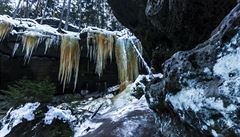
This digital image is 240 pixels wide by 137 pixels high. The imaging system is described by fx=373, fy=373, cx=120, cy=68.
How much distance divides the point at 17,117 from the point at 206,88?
4.73 m

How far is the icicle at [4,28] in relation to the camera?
10781mm

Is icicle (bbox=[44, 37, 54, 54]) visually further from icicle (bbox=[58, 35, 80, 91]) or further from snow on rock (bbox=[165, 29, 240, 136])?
snow on rock (bbox=[165, 29, 240, 136])

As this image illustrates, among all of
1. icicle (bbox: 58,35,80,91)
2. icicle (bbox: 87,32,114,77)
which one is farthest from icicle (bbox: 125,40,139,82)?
icicle (bbox: 58,35,80,91)

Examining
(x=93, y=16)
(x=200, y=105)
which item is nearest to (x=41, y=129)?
(x=200, y=105)

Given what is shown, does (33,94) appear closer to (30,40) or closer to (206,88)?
(30,40)

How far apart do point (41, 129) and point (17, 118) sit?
0.67 m

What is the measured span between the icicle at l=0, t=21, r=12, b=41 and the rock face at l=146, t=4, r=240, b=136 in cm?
838

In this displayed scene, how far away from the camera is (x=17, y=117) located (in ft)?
22.0

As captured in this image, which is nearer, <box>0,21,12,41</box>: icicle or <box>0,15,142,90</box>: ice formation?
<box>0,21,12,41</box>: icicle

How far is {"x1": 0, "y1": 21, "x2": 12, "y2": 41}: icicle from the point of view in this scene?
10781 mm

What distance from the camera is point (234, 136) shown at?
7.98 feet

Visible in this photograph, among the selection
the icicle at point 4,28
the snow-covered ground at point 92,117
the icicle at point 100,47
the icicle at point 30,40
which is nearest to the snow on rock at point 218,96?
the snow-covered ground at point 92,117

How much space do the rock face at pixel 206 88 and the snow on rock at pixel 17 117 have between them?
3766 mm

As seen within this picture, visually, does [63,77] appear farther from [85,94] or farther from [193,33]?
[193,33]
